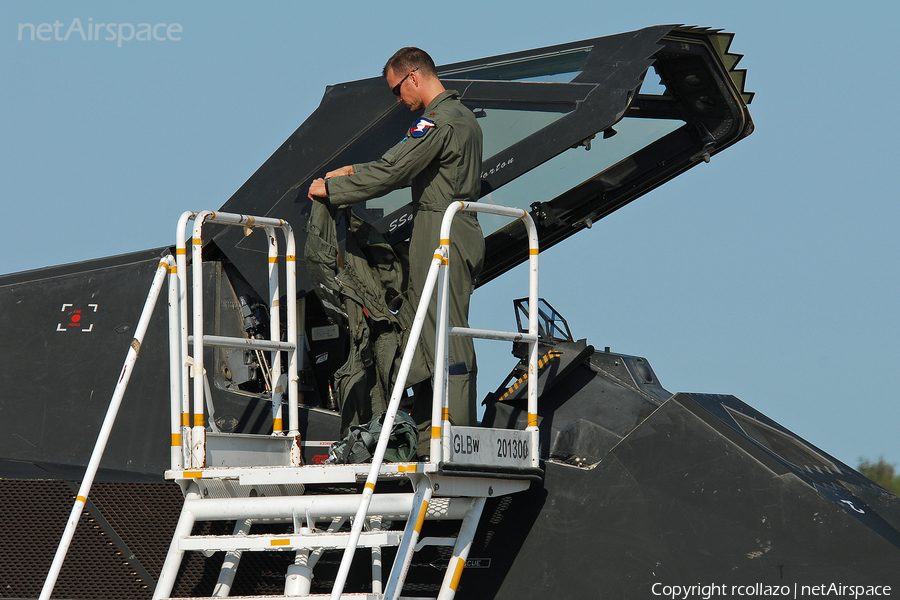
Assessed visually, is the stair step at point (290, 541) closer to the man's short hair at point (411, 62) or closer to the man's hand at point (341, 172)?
the man's hand at point (341, 172)

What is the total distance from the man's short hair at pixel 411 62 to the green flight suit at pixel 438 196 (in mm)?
187

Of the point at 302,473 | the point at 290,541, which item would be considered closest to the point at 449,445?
the point at 302,473

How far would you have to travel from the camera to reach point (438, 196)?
5000 mm

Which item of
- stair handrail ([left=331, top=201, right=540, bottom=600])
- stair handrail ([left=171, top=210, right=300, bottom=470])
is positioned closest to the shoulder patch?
stair handrail ([left=331, top=201, right=540, bottom=600])

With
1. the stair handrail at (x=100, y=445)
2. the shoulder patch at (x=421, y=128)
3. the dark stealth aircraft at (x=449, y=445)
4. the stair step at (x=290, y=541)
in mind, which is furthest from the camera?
the shoulder patch at (x=421, y=128)

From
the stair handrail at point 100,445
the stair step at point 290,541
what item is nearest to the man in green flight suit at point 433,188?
the stair step at point 290,541

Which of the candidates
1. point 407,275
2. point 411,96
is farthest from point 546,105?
point 407,275

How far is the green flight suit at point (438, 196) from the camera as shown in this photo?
4.83 meters

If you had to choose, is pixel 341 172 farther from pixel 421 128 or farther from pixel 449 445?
pixel 449 445

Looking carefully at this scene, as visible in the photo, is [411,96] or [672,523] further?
[411,96]

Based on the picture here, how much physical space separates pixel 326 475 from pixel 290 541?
30 centimetres

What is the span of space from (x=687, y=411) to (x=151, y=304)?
240cm

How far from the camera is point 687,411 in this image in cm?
475

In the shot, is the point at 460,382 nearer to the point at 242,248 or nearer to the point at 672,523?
the point at 672,523
